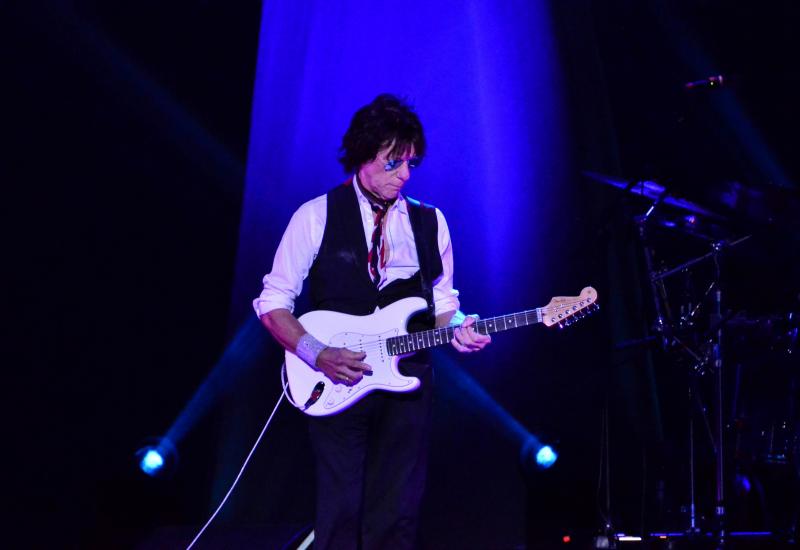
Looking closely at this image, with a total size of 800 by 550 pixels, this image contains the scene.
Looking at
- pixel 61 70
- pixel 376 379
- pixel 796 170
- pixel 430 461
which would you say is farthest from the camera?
pixel 796 170

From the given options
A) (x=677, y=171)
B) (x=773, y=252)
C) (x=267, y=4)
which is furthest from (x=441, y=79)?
(x=773, y=252)

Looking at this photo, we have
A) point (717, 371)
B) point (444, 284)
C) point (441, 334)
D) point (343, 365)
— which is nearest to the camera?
point (343, 365)

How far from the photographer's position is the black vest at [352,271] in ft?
11.2

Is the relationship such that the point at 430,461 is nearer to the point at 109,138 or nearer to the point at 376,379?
the point at 376,379

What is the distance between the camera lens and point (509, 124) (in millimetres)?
5641

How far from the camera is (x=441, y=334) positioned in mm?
3324

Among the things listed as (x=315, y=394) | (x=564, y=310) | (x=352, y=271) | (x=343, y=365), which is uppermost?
(x=352, y=271)

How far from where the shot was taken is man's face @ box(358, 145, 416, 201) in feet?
11.3

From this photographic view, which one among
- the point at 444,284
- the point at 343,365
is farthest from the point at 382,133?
the point at 343,365

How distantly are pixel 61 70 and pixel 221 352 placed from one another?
183cm

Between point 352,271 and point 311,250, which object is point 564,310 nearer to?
point 352,271

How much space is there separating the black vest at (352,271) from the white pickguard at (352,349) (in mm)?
55

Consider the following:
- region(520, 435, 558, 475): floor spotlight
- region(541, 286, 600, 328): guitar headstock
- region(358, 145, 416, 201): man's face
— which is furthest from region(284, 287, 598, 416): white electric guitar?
region(520, 435, 558, 475): floor spotlight

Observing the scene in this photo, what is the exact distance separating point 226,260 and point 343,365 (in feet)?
7.13
